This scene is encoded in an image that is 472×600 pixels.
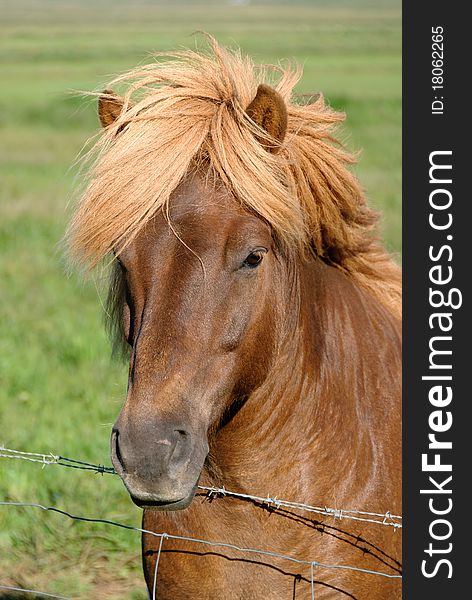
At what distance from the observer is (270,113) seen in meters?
2.58

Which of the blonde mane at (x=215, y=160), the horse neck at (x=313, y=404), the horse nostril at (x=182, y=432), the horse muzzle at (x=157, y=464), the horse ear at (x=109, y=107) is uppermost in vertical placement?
the horse ear at (x=109, y=107)

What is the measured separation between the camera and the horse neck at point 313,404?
270 centimetres

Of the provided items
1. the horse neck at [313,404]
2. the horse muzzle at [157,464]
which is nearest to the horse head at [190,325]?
the horse muzzle at [157,464]

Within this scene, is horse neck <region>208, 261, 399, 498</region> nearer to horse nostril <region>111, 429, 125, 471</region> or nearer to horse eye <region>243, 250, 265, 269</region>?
horse eye <region>243, 250, 265, 269</region>

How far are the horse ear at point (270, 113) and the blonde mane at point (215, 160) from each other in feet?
0.10

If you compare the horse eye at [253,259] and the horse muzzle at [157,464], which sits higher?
the horse eye at [253,259]

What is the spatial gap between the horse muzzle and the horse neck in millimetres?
485

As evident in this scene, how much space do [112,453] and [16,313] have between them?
7067 millimetres

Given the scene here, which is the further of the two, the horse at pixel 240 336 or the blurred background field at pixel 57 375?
the blurred background field at pixel 57 375

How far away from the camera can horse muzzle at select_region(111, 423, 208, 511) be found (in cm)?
215

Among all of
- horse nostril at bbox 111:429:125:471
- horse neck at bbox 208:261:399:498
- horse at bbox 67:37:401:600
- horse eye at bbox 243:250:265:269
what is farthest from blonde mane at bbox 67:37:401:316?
horse nostril at bbox 111:429:125:471

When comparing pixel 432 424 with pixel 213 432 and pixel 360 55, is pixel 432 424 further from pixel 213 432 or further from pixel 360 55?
pixel 360 55

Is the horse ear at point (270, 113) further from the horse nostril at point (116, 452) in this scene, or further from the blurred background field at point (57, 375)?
the horse nostril at point (116, 452)

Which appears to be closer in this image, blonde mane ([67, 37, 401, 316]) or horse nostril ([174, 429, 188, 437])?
horse nostril ([174, 429, 188, 437])
